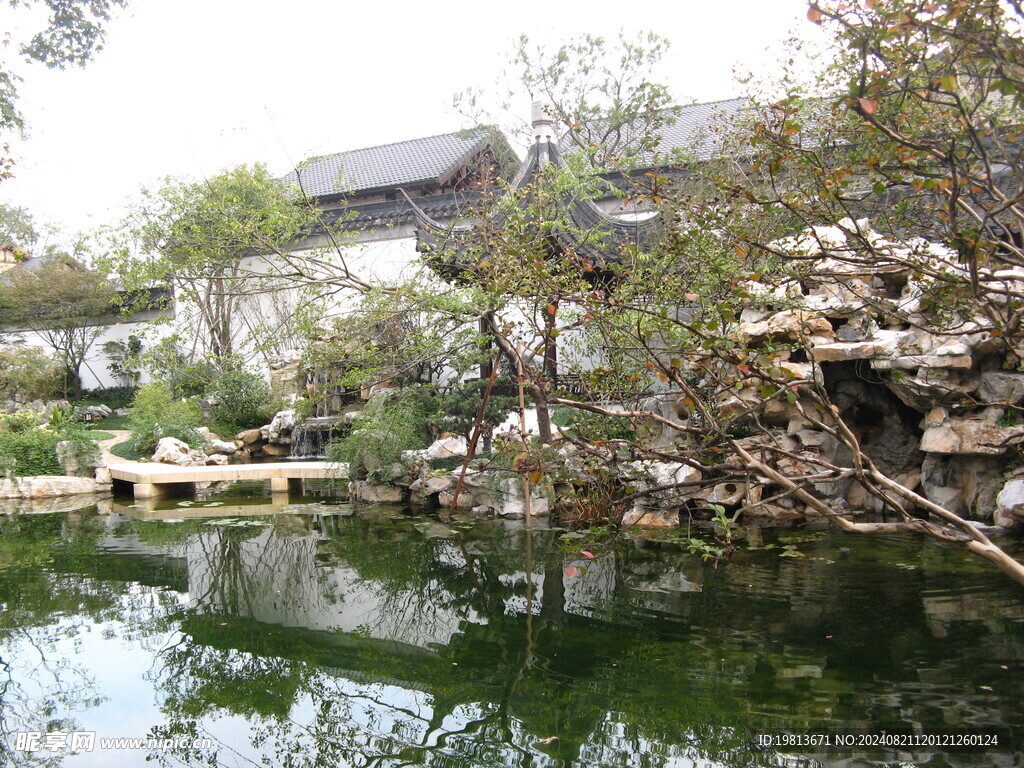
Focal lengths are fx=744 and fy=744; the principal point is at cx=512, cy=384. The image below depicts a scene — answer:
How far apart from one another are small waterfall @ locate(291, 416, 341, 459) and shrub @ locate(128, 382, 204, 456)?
1.51 metres

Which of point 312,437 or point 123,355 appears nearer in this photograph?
point 312,437

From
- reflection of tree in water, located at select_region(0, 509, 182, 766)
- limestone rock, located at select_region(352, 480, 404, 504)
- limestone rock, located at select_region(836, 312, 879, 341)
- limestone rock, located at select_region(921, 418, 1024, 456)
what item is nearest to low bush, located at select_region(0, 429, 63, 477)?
reflection of tree in water, located at select_region(0, 509, 182, 766)

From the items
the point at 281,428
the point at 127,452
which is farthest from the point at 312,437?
the point at 127,452

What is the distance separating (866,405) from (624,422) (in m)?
2.69

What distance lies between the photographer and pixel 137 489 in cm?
942

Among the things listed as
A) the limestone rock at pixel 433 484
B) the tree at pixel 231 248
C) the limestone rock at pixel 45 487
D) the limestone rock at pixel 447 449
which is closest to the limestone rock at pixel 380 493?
the limestone rock at pixel 433 484

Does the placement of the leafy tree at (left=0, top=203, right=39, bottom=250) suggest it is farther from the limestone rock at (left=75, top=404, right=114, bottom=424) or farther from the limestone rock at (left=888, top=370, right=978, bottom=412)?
the limestone rock at (left=888, top=370, right=978, bottom=412)

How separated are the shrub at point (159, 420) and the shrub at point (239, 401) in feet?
1.37

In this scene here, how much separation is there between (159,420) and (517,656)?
9651 millimetres

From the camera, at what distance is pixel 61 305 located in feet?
53.5

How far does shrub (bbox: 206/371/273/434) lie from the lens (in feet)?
43.1

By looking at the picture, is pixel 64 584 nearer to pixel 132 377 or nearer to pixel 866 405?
pixel 866 405

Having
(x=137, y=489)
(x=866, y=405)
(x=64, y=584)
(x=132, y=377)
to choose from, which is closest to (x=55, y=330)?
(x=132, y=377)

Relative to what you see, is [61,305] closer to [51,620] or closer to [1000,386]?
[51,620]
